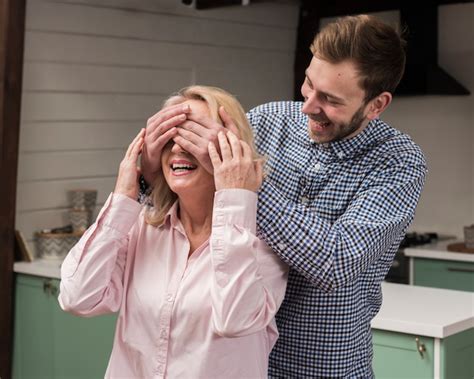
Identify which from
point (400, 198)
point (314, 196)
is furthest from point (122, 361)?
point (400, 198)

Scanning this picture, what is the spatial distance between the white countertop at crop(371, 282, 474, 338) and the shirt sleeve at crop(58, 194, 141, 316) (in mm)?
1618

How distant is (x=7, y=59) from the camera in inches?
174

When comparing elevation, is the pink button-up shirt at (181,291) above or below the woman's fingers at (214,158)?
below

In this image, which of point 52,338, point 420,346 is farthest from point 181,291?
point 52,338

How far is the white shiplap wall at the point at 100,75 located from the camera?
468 centimetres

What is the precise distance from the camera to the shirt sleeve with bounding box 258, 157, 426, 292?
1702mm

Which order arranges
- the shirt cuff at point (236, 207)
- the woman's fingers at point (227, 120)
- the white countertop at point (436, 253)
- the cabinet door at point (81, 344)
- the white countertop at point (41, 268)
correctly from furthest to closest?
the white countertop at point (436, 253), the white countertop at point (41, 268), the cabinet door at point (81, 344), the woman's fingers at point (227, 120), the shirt cuff at point (236, 207)

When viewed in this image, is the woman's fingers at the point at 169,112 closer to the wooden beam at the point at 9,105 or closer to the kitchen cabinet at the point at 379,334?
the kitchen cabinet at the point at 379,334

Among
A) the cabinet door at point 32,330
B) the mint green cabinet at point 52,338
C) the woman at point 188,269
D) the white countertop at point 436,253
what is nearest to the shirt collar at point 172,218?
the woman at point 188,269

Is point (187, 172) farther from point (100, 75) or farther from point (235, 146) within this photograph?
point (100, 75)

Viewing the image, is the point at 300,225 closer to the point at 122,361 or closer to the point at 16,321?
the point at 122,361

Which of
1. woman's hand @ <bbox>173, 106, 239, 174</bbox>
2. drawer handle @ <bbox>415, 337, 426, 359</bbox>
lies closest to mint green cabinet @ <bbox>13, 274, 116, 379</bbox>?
drawer handle @ <bbox>415, 337, 426, 359</bbox>

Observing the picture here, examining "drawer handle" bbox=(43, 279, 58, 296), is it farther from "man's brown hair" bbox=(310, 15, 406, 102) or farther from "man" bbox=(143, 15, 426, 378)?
"man's brown hair" bbox=(310, 15, 406, 102)

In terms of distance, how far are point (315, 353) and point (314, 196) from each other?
33 centimetres
